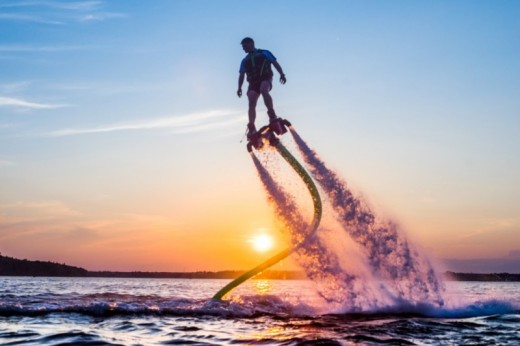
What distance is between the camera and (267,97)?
21266 millimetres

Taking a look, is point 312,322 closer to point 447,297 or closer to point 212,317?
point 212,317

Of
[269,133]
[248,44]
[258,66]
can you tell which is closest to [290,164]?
[269,133]

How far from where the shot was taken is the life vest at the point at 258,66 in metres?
21.2

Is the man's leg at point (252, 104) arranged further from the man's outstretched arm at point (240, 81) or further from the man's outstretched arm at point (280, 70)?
the man's outstretched arm at point (280, 70)

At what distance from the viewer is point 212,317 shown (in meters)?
20.7

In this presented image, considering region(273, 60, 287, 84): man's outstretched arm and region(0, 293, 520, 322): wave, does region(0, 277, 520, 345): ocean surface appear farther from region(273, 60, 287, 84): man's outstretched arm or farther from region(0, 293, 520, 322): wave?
region(273, 60, 287, 84): man's outstretched arm

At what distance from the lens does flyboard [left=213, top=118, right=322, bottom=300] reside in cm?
2217

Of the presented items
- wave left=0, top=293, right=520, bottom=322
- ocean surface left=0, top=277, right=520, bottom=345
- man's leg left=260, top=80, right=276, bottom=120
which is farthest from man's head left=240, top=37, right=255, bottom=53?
wave left=0, top=293, right=520, bottom=322

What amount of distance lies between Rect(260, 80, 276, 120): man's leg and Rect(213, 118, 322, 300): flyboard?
0.39 meters

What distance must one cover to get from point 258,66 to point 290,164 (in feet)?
16.1

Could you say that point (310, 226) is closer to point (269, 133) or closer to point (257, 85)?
point (269, 133)

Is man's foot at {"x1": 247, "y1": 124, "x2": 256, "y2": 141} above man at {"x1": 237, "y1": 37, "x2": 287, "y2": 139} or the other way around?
the other way around

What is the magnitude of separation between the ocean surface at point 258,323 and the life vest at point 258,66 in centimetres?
970

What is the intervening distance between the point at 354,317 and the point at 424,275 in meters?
5.71
